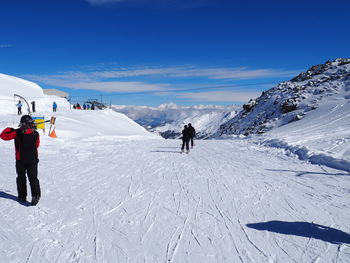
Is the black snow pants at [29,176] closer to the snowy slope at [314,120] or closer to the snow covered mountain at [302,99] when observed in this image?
the snowy slope at [314,120]

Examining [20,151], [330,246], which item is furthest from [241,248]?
[20,151]

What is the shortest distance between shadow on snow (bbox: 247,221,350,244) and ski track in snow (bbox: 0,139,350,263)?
0.17ft

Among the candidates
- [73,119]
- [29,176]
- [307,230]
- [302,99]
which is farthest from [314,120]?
[29,176]

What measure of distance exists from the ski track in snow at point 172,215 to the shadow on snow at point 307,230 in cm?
5

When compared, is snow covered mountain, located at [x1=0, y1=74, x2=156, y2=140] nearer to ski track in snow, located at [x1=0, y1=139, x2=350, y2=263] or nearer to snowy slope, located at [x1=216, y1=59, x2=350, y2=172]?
ski track in snow, located at [x1=0, y1=139, x2=350, y2=263]

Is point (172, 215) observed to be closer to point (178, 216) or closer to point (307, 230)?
point (178, 216)

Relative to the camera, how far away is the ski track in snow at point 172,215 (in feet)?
12.6

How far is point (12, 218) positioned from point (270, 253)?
4.74 metres

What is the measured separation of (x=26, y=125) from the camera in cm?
521

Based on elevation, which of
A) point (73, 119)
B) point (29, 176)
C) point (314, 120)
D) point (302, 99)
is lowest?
point (29, 176)

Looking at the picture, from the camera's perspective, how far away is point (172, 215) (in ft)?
17.3

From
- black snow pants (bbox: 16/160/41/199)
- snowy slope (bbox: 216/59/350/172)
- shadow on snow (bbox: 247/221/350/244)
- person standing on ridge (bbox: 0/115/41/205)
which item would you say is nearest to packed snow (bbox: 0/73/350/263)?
shadow on snow (bbox: 247/221/350/244)

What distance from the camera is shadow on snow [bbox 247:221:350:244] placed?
14.4 ft

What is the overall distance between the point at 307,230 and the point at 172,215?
8.56 ft
